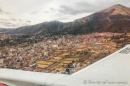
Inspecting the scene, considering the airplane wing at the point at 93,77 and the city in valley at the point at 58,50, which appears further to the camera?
the city in valley at the point at 58,50

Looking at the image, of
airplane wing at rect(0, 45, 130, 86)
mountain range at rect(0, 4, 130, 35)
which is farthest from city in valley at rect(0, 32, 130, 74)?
airplane wing at rect(0, 45, 130, 86)

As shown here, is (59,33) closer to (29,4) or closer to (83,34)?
(83,34)

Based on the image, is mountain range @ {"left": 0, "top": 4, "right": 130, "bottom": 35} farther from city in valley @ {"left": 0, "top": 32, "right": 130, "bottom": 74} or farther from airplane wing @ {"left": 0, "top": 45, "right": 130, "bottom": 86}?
airplane wing @ {"left": 0, "top": 45, "right": 130, "bottom": 86}

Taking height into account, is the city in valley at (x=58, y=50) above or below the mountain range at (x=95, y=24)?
below

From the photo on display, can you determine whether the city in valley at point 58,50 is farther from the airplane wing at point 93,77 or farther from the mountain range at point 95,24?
the airplane wing at point 93,77

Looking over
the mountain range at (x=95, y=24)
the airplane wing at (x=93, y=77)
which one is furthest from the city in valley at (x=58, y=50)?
the airplane wing at (x=93, y=77)
